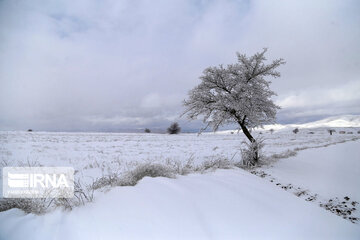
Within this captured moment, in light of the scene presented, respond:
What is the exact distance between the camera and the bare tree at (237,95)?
916 cm

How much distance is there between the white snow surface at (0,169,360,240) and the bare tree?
622 cm

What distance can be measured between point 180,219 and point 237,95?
8.02m

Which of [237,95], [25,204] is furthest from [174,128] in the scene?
[25,204]

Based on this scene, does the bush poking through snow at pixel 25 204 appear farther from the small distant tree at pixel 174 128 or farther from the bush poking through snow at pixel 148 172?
the small distant tree at pixel 174 128

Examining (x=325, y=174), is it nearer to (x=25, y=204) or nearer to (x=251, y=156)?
(x=251, y=156)

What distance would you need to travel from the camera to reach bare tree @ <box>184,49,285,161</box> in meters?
9.16

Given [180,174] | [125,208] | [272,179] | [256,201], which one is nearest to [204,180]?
[180,174]

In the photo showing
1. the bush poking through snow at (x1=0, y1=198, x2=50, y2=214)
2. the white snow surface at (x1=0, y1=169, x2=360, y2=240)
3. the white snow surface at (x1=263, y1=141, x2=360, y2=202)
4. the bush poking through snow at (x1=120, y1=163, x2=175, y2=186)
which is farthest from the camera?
the white snow surface at (x1=263, y1=141, x2=360, y2=202)

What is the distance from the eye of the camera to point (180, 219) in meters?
2.63

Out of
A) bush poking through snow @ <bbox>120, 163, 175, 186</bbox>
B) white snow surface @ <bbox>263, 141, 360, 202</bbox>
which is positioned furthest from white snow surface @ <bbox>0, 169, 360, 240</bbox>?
white snow surface @ <bbox>263, 141, 360, 202</bbox>

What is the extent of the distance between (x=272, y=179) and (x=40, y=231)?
22.9 ft

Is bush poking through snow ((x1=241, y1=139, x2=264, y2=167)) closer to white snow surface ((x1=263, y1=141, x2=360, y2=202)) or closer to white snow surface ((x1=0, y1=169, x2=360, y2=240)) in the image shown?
white snow surface ((x1=263, y1=141, x2=360, y2=202))

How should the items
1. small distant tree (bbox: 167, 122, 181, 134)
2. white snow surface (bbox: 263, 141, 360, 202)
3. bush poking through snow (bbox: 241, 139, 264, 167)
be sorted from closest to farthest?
white snow surface (bbox: 263, 141, 360, 202)
bush poking through snow (bbox: 241, 139, 264, 167)
small distant tree (bbox: 167, 122, 181, 134)

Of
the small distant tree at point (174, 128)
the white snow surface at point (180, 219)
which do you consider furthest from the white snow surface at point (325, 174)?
the small distant tree at point (174, 128)
